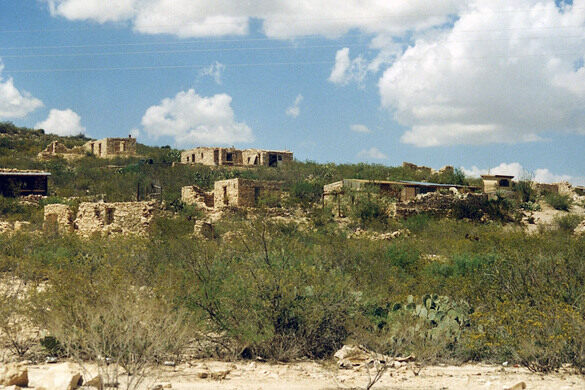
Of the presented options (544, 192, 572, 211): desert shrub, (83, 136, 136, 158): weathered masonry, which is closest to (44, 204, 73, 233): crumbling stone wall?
(83, 136, 136, 158): weathered masonry

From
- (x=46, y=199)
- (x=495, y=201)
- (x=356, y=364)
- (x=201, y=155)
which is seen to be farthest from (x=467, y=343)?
(x=201, y=155)

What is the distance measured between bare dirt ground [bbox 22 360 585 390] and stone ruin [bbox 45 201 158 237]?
14853mm

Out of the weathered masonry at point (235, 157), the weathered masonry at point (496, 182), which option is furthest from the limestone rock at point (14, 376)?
the weathered masonry at point (235, 157)

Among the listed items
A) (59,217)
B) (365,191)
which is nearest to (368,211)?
(365,191)

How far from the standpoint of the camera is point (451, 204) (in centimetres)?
3244

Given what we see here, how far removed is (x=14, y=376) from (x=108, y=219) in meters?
17.5

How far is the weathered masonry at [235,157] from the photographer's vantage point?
49.9 meters

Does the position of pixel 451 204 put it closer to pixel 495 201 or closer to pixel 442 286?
pixel 495 201

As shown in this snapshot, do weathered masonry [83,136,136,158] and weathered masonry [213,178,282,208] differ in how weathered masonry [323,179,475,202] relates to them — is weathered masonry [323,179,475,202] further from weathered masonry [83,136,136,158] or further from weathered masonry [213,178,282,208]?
weathered masonry [83,136,136,158]

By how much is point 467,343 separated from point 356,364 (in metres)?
2.03

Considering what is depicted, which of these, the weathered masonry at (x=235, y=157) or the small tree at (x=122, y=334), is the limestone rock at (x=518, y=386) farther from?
the weathered masonry at (x=235, y=157)

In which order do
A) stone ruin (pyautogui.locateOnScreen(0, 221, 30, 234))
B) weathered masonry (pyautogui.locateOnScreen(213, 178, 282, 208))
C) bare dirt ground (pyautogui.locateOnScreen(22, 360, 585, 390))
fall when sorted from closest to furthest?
bare dirt ground (pyautogui.locateOnScreen(22, 360, 585, 390))
stone ruin (pyautogui.locateOnScreen(0, 221, 30, 234))
weathered masonry (pyautogui.locateOnScreen(213, 178, 282, 208))

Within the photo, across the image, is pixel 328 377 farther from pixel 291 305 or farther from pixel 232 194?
pixel 232 194

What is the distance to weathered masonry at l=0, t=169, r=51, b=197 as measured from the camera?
33938 millimetres
